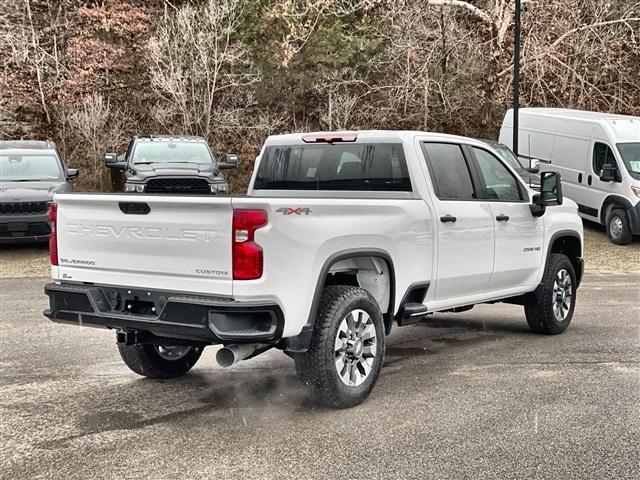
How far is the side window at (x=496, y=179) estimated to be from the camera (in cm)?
684

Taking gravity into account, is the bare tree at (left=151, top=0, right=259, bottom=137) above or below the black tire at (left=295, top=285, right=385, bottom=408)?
above

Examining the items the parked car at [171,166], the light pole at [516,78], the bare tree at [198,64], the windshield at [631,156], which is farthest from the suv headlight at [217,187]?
the bare tree at [198,64]

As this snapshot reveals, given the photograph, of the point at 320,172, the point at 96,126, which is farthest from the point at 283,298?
the point at 96,126

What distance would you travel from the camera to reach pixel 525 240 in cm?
718

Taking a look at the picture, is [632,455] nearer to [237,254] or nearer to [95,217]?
[237,254]

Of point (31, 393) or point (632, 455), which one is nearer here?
point (632, 455)

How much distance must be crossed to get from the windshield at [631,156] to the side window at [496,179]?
32.1ft

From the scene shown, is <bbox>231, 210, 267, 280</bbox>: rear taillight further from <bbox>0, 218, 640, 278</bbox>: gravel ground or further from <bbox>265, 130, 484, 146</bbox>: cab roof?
<bbox>0, 218, 640, 278</bbox>: gravel ground

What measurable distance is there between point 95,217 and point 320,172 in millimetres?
1977

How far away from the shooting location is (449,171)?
644cm

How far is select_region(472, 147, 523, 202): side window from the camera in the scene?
6.84m

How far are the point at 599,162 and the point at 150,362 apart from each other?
517 inches

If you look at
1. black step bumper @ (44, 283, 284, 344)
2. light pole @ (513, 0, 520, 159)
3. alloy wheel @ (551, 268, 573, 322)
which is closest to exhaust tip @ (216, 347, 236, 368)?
black step bumper @ (44, 283, 284, 344)

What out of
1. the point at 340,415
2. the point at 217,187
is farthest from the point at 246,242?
the point at 217,187
